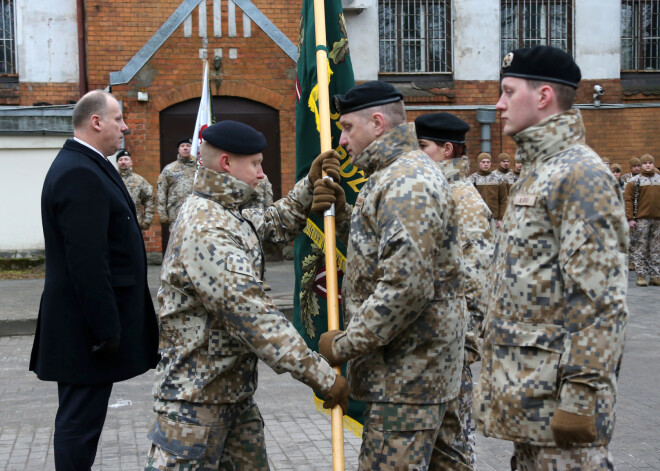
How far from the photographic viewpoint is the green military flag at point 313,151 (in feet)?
15.4

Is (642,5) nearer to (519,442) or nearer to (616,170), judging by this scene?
(616,170)

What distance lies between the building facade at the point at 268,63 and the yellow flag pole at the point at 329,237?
11.0m

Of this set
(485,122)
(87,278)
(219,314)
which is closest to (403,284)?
(219,314)

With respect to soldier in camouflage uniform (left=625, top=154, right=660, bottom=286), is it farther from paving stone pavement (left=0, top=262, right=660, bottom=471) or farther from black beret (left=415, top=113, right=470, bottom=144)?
black beret (left=415, top=113, right=470, bottom=144)

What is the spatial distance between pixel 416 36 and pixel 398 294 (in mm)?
14870

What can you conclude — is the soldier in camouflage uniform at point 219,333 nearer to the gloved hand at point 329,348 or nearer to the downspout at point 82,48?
the gloved hand at point 329,348

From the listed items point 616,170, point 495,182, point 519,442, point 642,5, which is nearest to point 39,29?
point 495,182

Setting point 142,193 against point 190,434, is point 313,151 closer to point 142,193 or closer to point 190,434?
point 190,434

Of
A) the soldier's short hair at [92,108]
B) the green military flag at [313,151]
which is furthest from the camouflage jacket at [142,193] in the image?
the soldier's short hair at [92,108]

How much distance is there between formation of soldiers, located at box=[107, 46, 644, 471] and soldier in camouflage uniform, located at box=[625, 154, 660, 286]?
1091cm

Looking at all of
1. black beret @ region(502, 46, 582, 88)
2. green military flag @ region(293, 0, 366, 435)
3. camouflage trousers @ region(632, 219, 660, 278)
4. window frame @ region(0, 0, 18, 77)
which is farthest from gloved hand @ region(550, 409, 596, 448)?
window frame @ region(0, 0, 18, 77)

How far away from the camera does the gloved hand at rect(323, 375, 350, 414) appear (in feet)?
11.1

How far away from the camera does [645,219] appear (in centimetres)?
1419

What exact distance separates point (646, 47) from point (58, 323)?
666 inches
